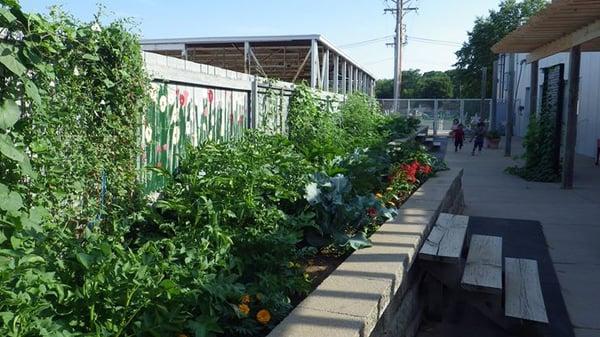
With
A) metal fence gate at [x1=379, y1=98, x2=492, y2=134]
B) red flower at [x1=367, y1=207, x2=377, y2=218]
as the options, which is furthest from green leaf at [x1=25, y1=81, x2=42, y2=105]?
metal fence gate at [x1=379, y1=98, x2=492, y2=134]

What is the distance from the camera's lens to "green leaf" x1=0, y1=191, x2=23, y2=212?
2.39m

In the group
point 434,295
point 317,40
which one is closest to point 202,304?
point 434,295

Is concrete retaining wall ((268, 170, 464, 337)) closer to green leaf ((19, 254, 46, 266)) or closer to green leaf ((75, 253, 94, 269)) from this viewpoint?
green leaf ((75, 253, 94, 269))

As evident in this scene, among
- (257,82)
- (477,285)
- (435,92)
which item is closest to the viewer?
(477,285)

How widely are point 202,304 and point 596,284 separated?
402cm

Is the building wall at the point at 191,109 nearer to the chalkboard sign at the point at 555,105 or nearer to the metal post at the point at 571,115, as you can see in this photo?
the metal post at the point at 571,115

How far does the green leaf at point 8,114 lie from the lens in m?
Result: 2.40

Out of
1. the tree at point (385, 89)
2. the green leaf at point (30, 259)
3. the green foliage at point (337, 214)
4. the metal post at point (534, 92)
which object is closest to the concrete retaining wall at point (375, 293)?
the green foliage at point (337, 214)

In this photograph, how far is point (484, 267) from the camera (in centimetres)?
413

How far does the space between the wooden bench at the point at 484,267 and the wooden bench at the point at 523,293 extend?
156mm

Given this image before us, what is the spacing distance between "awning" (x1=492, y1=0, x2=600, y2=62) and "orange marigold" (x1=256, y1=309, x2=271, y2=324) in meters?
6.98

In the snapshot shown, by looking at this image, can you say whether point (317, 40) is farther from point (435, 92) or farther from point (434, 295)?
point (435, 92)

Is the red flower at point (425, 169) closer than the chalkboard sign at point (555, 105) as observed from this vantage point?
Yes

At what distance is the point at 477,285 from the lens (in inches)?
147
